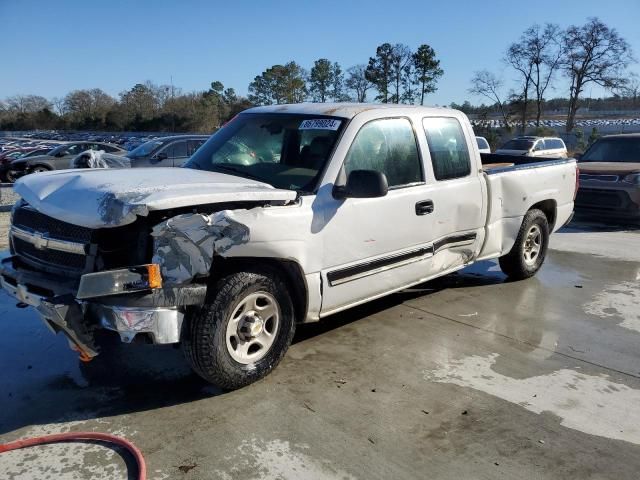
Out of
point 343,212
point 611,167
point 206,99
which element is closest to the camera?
point 343,212

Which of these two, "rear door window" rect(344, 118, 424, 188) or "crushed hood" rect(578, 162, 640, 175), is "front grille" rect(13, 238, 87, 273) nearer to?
"rear door window" rect(344, 118, 424, 188)

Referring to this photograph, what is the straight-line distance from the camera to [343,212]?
395 cm

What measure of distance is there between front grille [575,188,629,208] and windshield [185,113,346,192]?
26.0ft

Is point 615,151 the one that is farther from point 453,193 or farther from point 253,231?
point 253,231

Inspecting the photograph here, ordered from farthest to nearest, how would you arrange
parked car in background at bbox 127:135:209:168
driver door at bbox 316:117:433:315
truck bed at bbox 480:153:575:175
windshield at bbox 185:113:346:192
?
parked car in background at bbox 127:135:209:168 < truck bed at bbox 480:153:575:175 < windshield at bbox 185:113:346:192 < driver door at bbox 316:117:433:315

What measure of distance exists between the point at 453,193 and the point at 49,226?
3.30 m

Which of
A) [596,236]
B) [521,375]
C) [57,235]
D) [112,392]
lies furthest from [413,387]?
[596,236]

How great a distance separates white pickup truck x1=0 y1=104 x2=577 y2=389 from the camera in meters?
3.12

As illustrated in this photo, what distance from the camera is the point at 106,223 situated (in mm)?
3039

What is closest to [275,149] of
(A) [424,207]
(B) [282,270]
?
(B) [282,270]

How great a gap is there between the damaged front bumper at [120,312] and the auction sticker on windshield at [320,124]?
1.72m

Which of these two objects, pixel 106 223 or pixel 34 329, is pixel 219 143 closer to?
pixel 106 223

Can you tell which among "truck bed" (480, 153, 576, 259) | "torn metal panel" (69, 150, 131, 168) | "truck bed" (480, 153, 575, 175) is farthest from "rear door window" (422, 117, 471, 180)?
"torn metal panel" (69, 150, 131, 168)

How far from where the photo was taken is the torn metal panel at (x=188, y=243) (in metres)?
3.09
